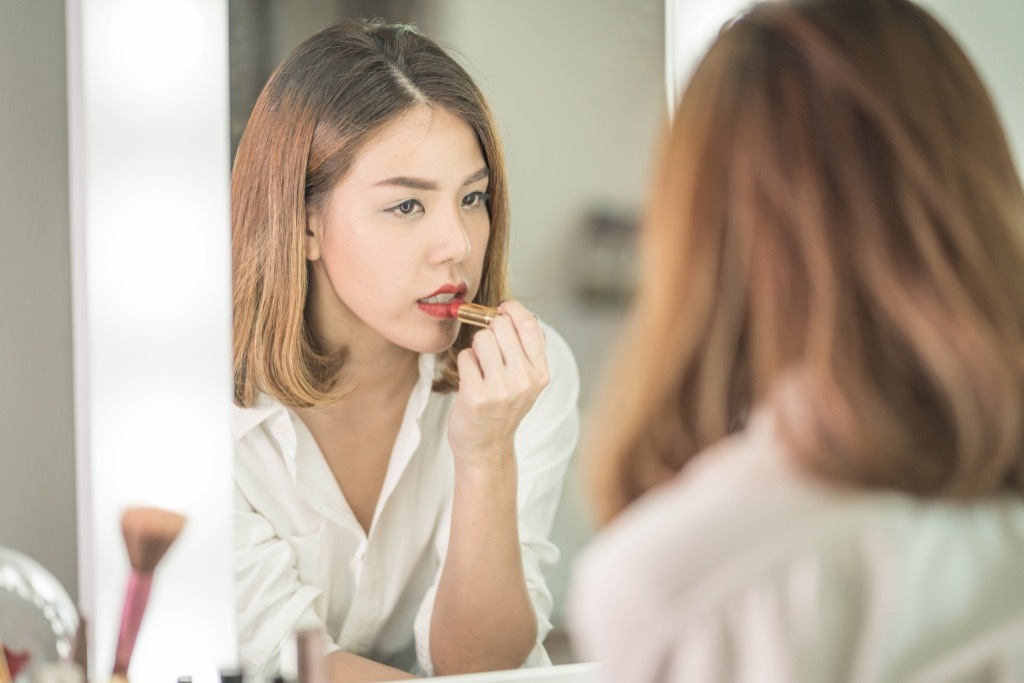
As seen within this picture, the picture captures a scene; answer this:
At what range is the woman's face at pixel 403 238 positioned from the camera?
2.99 feet

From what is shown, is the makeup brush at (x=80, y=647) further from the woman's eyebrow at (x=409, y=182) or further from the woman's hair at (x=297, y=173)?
the woman's eyebrow at (x=409, y=182)

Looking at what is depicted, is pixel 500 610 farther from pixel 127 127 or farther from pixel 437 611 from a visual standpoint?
pixel 127 127

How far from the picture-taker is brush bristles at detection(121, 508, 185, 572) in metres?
0.79

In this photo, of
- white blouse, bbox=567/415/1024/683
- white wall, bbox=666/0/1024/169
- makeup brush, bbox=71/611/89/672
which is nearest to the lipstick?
makeup brush, bbox=71/611/89/672

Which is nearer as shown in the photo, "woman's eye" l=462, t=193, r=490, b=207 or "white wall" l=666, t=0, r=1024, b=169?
"woman's eye" l=462, t=193, r=490, b=207

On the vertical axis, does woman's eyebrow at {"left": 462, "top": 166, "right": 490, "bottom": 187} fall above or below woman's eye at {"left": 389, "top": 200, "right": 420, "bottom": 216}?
above

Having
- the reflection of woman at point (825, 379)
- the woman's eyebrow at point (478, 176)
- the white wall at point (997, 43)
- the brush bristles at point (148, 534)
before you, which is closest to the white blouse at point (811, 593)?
the reflection of woman at point (825, 379)

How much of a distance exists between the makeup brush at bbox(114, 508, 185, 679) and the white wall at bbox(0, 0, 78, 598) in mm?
133

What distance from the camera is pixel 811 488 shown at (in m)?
0.46

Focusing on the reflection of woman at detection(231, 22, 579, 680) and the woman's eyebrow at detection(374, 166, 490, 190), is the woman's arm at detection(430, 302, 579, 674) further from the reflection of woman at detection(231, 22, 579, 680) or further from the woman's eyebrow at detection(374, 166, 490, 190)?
the woman's eyebrow at detection(374, 166, 490, 190)

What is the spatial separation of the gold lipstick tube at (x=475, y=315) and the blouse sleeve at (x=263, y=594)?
237mm

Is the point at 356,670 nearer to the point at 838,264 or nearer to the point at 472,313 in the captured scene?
the point at 472,313

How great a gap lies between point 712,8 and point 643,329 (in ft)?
2.08

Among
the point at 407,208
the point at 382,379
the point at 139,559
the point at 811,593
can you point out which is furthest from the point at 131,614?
the point at 811,593
